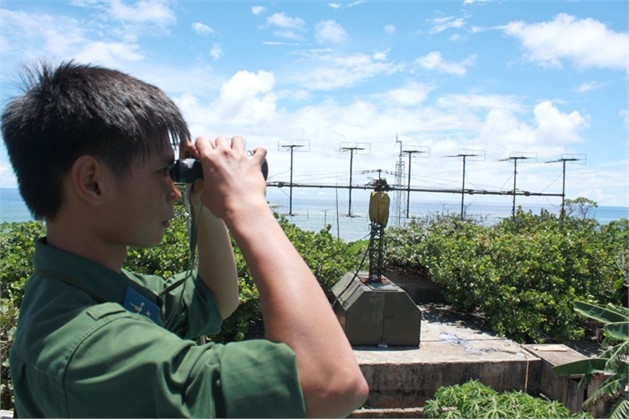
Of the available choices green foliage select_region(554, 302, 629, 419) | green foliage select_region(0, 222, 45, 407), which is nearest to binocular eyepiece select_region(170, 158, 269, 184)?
green foliage select_region(0, 222, 45, 407)

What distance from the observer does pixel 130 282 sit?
125 centimetres

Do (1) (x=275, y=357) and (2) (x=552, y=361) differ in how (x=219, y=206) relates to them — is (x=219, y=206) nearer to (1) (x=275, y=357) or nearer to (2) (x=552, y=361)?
(1) (x=275, y=357)

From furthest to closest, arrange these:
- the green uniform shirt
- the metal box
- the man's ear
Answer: the metal box
the man's ear
the green uniform shirt

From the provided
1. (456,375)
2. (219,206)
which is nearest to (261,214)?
(219,206)

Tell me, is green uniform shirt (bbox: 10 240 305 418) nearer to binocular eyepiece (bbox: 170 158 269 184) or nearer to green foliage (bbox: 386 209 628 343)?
binocular eyepiece (bbox: 170 158 269 184)

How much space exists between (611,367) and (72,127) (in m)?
4.76

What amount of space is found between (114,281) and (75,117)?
1.28 feet

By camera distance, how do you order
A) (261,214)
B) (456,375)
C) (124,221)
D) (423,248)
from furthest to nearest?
(423,248)
(456,375)
(124,221)
(261,214)

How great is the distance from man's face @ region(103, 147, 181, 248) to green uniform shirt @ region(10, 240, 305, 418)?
0.76 ft

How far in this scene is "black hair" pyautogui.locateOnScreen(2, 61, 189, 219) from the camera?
111cm

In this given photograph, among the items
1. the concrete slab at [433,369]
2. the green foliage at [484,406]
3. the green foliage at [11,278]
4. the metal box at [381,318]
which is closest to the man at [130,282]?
the green foliage at [11,278]

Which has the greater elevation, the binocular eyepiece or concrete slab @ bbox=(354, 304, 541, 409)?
the binocular eyepiece

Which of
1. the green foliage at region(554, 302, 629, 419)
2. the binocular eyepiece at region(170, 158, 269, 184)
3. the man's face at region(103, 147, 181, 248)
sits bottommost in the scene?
the green foliage at region(554, 302, 629, 419)

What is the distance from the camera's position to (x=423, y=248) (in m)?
8.29
